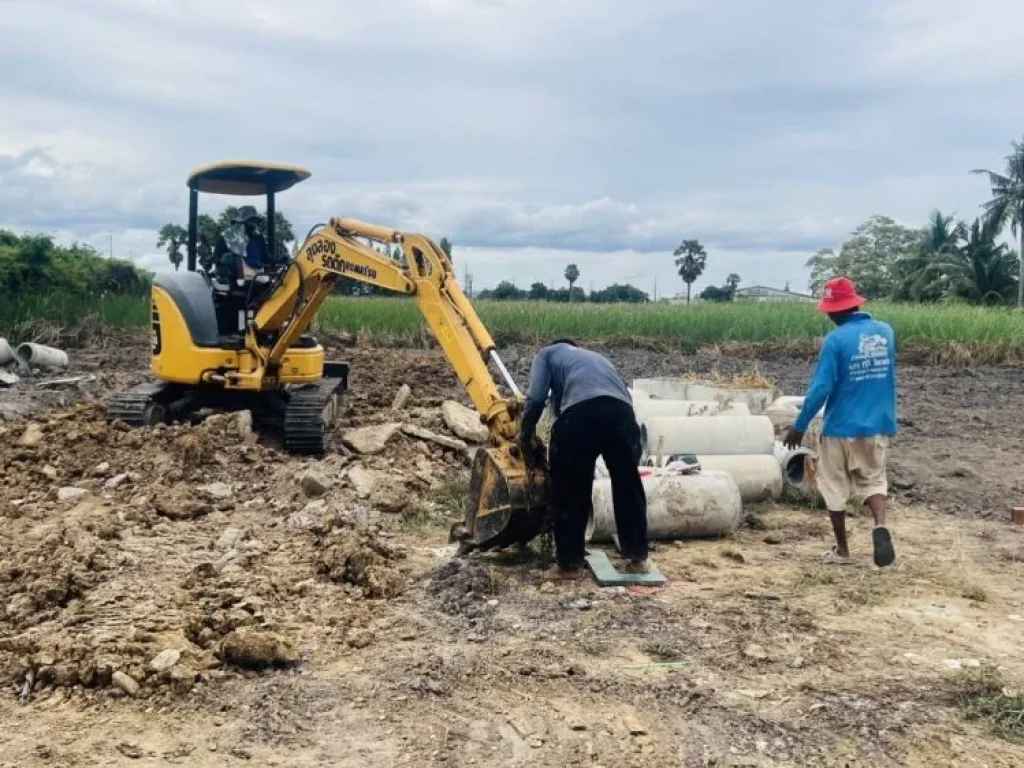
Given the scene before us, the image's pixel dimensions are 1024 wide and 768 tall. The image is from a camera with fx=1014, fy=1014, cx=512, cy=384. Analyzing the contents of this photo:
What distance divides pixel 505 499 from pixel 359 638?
146 cm

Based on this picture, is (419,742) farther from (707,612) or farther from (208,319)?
(208,319)

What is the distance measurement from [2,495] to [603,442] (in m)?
5.00

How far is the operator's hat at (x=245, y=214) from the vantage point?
32.7ft

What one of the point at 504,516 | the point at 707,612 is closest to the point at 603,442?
the point at 504,516

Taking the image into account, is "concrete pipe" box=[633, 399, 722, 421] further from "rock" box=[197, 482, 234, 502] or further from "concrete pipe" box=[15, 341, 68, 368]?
"concrete pipe" box=[15, 341, 68, 368]

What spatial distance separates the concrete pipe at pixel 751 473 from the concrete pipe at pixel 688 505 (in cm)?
91

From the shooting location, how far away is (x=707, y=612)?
5.59 m

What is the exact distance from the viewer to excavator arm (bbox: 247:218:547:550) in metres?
6.27

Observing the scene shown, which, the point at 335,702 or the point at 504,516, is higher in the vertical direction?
the point at 504,516

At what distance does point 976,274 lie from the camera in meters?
45.9

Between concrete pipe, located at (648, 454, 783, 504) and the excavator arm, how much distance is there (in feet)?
6.92

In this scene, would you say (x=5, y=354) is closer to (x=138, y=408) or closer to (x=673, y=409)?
(x=138, y=408)

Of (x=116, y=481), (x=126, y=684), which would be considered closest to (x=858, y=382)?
(x=126, y=684)

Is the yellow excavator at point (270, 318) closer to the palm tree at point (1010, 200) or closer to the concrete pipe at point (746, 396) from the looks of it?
the concrete pipe at point (746, 396)
